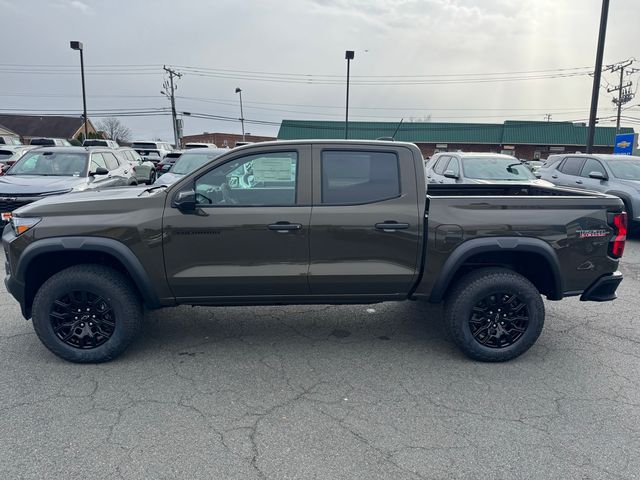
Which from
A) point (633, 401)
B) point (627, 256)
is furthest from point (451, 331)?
point (627, 256)

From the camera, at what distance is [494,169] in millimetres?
9492

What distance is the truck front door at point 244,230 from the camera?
3.44 metres

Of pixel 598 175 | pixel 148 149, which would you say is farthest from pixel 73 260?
pixel 148 149

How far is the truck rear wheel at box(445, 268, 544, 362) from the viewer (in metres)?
3.60

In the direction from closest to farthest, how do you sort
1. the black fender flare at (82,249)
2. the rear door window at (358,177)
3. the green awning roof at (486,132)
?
the black fender flare at (82,249), the rear door window at (358,177), the green awning roof at (486,132)

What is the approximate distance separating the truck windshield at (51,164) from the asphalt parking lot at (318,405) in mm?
5247

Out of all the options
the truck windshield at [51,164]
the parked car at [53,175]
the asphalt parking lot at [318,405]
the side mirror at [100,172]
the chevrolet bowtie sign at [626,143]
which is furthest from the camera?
the chevrolet bowtie sign at [626,143]

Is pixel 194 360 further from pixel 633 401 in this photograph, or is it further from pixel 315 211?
pixel 633 401

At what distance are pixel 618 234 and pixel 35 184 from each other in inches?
346

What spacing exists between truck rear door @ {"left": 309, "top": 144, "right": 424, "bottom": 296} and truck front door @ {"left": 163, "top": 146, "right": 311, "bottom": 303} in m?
0.12

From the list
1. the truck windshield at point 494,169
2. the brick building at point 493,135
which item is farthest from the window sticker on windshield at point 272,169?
the brick building at point 493,135

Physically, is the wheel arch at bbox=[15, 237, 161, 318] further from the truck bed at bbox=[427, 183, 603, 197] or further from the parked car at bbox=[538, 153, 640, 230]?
the parked car at bbox=[538, 153, 640, 230]

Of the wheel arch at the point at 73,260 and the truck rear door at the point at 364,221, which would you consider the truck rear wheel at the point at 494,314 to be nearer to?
the truck rear door at the point at 364,221

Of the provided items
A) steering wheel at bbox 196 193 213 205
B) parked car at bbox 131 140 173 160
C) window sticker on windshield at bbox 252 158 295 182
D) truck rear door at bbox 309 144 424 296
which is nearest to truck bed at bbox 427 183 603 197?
truck rear door at bbox 309 144 424 296
